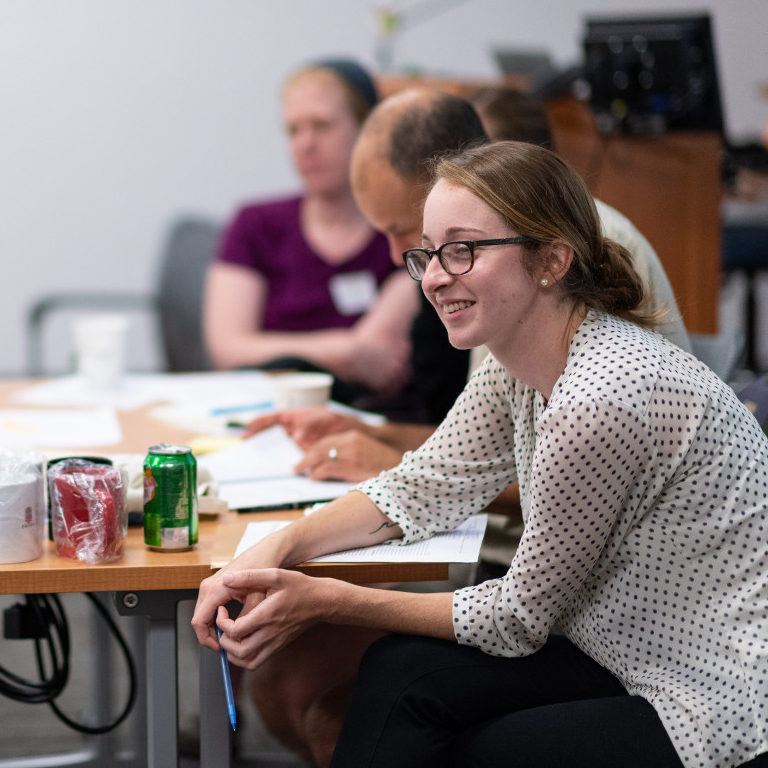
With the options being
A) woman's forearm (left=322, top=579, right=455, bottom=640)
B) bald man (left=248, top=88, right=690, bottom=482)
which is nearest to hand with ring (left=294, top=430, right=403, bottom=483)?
bald man (left=248, top=88, right=690, bottom=482)

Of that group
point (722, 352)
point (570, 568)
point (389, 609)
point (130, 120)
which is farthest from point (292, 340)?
point (130, 120)

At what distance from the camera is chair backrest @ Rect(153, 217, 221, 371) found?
3.45m

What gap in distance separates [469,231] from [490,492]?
1.35 feet

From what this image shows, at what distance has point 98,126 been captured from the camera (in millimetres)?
4379

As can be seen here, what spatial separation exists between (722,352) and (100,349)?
4.46 ft

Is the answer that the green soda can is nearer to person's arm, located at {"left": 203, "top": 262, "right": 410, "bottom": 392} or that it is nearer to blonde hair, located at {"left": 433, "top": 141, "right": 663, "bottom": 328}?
blonde hair, located at {"left": 433, "top": 141, "right": 663, "bottom": 328}

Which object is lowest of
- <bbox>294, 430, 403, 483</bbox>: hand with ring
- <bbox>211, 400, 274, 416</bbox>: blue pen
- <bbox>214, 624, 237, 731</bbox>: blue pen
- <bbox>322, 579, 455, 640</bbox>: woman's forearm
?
<bbox>214, 624, 237, 731</bbox>: blue pen

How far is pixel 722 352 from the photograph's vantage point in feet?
5.55

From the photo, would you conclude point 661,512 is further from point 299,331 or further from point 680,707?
point 299,331

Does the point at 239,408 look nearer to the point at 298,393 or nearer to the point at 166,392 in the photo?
the point at 298,393

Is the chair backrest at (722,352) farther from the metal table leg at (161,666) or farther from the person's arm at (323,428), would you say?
the metal table leg at (161,666)

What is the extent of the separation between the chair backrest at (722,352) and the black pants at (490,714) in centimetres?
64

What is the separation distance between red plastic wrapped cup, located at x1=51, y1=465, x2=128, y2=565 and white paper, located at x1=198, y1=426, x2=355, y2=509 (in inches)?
9.3

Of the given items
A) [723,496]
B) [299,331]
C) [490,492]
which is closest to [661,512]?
[723,496]
